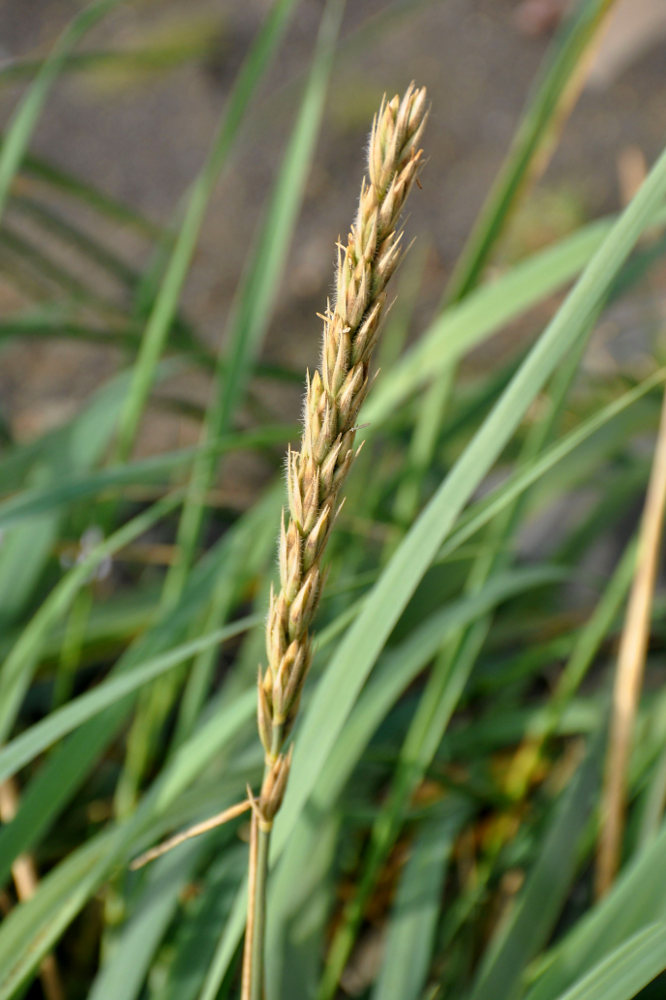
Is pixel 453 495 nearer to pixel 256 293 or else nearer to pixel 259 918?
pixel 259 918

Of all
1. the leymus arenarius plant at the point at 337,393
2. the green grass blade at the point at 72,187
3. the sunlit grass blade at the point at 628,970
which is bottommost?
the sunlit grass blade at the point at 628,970

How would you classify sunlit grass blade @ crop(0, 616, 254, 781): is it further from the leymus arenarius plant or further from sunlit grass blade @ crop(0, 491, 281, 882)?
the leymus arenarius plant

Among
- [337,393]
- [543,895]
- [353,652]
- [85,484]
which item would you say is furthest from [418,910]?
[337,393]

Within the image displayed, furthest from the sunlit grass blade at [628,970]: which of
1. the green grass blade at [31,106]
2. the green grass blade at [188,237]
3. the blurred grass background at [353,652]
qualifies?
the green grass blade at [31,106]

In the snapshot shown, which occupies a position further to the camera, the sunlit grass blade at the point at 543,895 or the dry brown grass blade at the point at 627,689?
the dry brown grass blade at the point at 627,689

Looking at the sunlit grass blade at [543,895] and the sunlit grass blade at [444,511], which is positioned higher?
the sunlit grass blade at [444,511]

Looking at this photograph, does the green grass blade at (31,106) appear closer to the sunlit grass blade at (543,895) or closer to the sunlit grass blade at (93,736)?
the sunlit grass blade at (93,736)

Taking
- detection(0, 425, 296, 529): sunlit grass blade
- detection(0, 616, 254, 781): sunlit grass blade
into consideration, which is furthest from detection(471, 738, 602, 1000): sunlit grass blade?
detection(0, 425, 296, 529): sunlit grass blade
